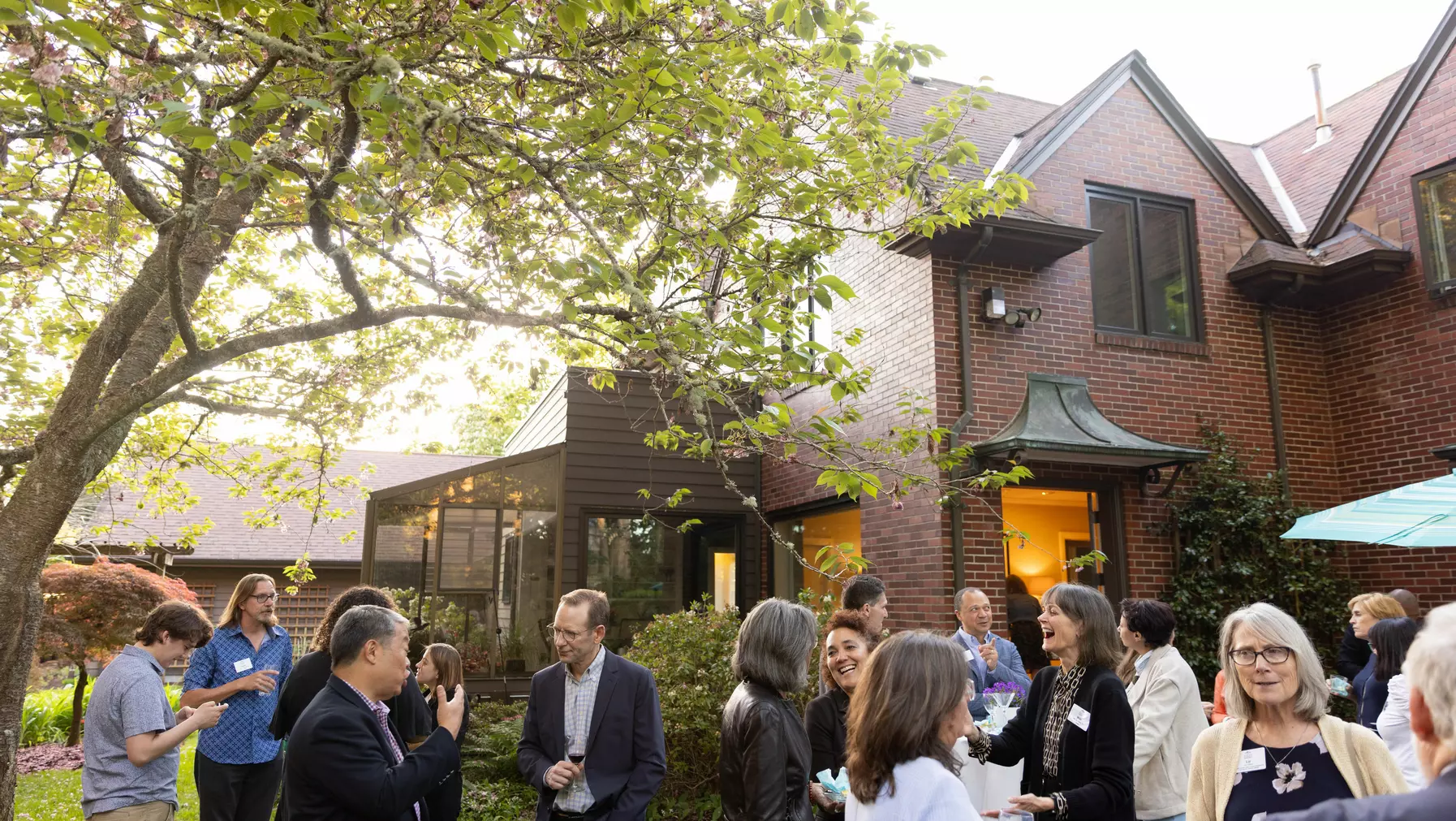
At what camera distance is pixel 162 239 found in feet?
17.6

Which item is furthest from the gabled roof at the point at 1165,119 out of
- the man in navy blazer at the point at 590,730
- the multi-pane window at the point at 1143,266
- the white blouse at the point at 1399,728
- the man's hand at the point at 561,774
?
the man's hand at the point at 561,774

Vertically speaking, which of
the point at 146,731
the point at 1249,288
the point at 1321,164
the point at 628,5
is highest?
the point at 1321,164

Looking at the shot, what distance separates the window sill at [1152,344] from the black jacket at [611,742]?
23.1 ft

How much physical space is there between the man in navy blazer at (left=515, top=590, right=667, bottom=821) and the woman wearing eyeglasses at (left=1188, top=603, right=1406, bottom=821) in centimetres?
213

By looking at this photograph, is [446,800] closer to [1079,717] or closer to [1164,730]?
[1079,717]

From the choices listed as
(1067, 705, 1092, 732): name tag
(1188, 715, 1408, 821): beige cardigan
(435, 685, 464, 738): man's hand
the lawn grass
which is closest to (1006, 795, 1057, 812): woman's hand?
(1067, 705, 1092, 732): name tag

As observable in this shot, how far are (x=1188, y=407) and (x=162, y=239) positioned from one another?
9142 millimetres

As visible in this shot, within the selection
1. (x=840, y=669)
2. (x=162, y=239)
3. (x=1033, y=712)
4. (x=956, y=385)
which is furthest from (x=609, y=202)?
(x=956, y=385)

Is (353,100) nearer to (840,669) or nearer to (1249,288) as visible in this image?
Result: (840,669)

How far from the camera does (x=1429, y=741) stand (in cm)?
170

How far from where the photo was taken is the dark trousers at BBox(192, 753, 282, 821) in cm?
509

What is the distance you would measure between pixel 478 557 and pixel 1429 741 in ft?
33.6

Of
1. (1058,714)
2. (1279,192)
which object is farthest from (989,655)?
(1279,192)

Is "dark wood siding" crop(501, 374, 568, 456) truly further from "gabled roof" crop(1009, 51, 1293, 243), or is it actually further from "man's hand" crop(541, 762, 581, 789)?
"man's hand" crop(541, 762, 581, 789)
